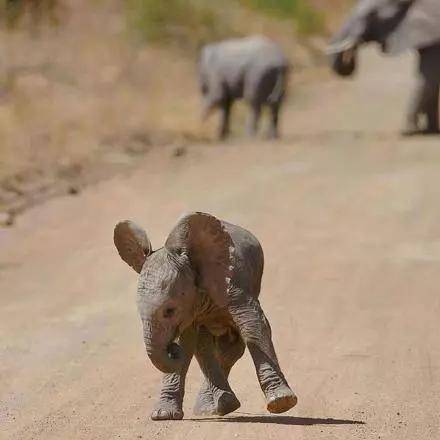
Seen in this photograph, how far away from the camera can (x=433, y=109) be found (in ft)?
67.6

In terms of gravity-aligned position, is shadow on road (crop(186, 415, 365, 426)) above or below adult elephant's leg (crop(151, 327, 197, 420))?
below

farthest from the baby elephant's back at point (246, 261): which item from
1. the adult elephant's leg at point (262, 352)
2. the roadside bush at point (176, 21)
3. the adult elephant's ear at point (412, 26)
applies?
the roadside bush at point (176, 21)

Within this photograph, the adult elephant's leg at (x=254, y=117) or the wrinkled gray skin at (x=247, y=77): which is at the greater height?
the wrinkled gray skin at (x=247, y=77)

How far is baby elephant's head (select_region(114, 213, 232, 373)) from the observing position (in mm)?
7270

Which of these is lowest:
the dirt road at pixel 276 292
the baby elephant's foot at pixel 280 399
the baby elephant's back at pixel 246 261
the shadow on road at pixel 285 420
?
the dirt road at pixel 276 292

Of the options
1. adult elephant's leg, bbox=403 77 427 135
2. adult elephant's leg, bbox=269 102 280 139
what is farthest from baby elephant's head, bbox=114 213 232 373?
adult elephant's leg, bbox=269 102 280 139

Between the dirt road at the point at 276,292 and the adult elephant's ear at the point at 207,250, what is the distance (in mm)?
743

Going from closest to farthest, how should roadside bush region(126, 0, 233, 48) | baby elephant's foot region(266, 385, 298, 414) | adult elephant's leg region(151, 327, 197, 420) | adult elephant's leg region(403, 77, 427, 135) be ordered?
baby elephant's foot region(266, 385, 298, 414) < adult elephant's leg region(151, 327, 197, 420) < adult elephant's leg region(403, 77, 427, 135) < roadside bush region(126, 0, 233, 48)

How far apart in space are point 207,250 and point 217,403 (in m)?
0.93

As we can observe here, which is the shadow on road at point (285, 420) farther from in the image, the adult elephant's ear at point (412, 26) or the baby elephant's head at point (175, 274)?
the adult elephant's ear at point (412, 26)

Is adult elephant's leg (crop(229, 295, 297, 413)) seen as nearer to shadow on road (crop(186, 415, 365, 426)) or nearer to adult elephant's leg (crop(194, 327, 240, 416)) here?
shadow on road (crop(186, 415, 365, 426))

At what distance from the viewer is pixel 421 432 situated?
7539mm

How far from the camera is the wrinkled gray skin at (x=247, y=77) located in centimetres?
2314

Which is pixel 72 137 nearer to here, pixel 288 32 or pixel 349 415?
pixel 349 415
